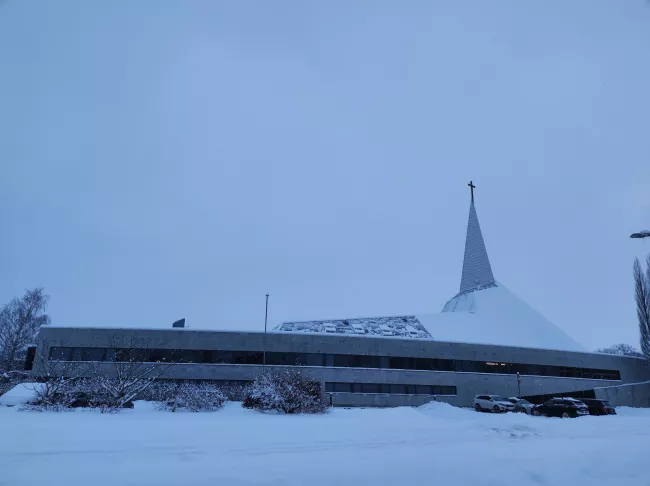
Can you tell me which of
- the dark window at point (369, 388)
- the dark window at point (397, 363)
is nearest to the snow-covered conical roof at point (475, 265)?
the dark window at point (397, 363)

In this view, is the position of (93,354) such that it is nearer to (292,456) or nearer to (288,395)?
(288,395)

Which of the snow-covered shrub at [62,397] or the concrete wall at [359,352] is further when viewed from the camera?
the concrete wall at [359,352]

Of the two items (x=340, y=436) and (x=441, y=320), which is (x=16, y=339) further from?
(x=340, y=436)

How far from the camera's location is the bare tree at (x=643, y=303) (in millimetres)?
47375

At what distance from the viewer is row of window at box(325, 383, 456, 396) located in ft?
136

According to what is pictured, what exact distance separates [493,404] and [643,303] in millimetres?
25551

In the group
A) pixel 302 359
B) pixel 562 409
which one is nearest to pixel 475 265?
pixel 302 359

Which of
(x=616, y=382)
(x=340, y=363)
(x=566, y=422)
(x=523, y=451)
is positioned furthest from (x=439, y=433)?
(x=616, y=382)

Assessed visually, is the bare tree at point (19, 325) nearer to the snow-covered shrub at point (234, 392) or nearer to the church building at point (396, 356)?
the church building at point (396, 356)

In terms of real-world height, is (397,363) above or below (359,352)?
below

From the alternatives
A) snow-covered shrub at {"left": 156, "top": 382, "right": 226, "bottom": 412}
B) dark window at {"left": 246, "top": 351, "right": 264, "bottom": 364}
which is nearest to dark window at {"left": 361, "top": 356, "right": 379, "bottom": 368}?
dark window at {"left": 246, "top": 351, "right": 264, "bottom": 364}

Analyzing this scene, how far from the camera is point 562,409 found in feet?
92.2

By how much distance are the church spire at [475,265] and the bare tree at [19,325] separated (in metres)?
52.4

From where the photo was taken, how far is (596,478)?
9.05 metres
